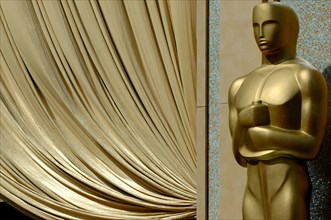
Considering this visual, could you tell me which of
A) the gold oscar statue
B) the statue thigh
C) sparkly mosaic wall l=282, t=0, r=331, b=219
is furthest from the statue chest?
sparkly mosaic wall l=282, t=0, r=331, b=219

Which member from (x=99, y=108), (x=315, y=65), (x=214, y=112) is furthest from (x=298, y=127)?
(x=99, y=108)

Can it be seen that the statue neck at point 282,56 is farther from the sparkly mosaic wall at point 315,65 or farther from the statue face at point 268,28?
the sparkly mosaic wall at point 315,65

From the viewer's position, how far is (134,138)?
110 inches

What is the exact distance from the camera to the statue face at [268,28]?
213cm

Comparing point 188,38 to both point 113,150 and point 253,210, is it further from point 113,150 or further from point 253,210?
point 253,210

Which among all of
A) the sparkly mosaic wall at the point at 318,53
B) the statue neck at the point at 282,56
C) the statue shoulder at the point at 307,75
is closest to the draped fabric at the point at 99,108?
the sparkly mosaic wall at the point at 318,53

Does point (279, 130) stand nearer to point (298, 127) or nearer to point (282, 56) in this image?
point (298, 127)

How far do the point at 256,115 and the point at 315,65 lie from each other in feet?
1.24

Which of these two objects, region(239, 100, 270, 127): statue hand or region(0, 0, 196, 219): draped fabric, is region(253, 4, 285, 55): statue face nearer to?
region(239, 100, 270, 127): statue hand

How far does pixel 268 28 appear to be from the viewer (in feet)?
7.05

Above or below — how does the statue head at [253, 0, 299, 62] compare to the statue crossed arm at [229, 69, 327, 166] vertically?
above

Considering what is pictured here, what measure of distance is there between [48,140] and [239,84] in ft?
2.95

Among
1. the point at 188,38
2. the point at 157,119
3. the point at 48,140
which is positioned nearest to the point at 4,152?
the point at 48,140

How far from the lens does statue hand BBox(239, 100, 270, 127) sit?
206 cm
